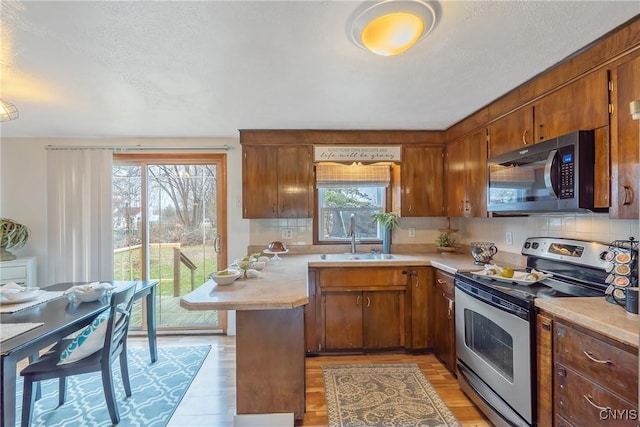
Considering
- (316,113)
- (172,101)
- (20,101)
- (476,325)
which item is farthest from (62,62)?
(476,325)

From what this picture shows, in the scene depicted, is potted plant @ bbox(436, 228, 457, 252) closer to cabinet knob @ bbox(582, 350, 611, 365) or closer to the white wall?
cabinet knob @ bbox(582, 350, 611, 365)

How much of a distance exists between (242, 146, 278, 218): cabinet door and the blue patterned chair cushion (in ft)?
5.07

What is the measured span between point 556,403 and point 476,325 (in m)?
0.67

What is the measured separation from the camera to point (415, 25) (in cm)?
130

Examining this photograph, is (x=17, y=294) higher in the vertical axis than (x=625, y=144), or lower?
lower

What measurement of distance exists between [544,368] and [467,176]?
175cm

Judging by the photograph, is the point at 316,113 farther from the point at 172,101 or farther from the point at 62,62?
the point at 62,62

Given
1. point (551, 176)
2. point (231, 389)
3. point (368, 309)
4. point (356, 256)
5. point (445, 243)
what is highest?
point (551, 176)

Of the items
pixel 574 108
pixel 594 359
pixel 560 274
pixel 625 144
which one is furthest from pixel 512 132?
pixel 594 359

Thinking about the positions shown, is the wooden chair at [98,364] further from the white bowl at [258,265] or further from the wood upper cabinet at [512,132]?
the wood upper cabinet at [512,132]

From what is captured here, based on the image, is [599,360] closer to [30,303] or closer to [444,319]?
[444,319]

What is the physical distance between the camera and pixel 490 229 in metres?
2.96

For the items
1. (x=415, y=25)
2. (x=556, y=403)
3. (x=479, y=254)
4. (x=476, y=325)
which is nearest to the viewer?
(x=415, y=25)

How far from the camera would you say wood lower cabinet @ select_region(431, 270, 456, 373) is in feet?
8.20
